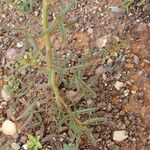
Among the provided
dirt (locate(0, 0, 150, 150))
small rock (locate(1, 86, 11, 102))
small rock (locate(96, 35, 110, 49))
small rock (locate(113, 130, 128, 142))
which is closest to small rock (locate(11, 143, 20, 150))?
dirt (locate(0, 0, 150, 150))

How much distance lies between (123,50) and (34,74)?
55cm

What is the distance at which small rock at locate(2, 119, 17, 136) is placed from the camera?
100 inches

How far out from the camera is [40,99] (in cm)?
250

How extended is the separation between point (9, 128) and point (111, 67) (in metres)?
0.68

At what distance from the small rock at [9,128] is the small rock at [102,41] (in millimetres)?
694

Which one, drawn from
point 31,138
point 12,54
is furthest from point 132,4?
point 31,138

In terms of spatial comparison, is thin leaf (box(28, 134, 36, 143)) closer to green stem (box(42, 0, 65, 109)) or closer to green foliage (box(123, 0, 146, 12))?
green stem (box(42, 0, 65, 109))

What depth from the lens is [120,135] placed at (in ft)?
7.98

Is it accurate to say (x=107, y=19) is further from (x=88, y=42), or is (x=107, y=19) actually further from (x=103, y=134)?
(x=103, y=134)

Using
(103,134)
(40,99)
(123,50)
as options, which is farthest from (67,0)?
(103,134)

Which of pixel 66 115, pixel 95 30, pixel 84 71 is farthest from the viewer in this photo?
pixel 95 30

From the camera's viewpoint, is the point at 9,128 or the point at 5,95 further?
the point at 5,95

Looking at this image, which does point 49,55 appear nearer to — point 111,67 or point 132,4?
point 111,67

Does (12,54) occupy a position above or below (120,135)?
above
